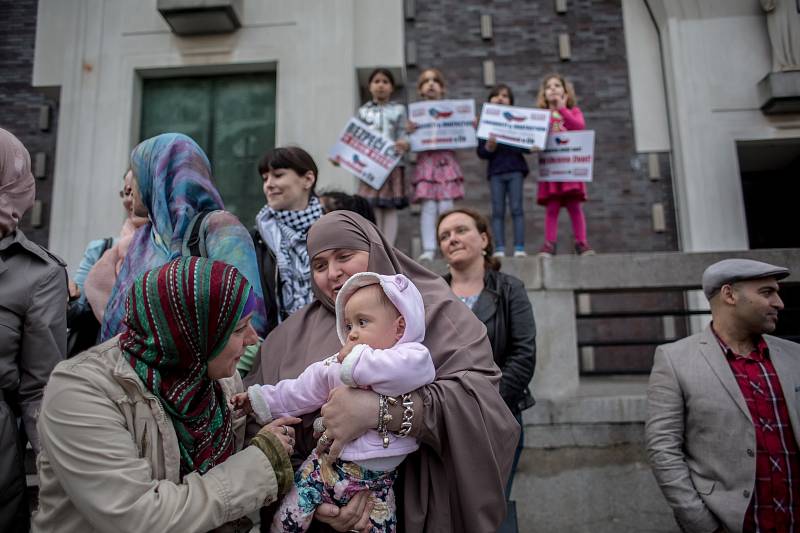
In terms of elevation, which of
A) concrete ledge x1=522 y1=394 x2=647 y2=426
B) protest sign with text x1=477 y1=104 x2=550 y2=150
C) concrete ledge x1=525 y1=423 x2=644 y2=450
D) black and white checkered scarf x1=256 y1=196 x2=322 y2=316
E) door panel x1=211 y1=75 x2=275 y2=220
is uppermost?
door panel x1=211 y1=75 x2=275 y2=220

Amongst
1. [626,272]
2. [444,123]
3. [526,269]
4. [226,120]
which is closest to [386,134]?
[444,123]

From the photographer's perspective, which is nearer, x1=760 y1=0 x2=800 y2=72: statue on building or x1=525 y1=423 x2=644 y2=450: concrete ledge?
x1=525 y1=423 x2=644 y2=450: concrete ledge

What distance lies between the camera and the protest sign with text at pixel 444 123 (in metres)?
5.85

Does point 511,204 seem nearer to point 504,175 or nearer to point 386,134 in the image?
point 504,175

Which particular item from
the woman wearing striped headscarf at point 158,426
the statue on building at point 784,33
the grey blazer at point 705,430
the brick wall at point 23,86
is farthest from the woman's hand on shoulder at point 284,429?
the brick wall at point 23,86

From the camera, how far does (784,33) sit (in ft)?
25.4

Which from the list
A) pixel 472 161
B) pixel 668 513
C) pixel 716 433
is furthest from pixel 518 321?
pixel 472 161

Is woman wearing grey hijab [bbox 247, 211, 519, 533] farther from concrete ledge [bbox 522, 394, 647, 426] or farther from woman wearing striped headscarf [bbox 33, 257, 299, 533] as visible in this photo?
→ concrete ledge [bbox 522, 394, 647, 426]

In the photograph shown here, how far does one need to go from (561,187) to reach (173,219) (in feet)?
14.0

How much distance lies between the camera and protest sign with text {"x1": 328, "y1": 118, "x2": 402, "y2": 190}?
5551 millimetres

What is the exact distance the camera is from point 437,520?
1.94 metres

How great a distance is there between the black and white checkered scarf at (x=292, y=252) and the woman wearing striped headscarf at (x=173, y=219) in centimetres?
41

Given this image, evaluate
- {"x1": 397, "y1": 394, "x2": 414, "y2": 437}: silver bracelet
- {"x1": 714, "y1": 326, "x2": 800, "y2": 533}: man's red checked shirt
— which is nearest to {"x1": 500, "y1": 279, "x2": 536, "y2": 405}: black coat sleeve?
{"x1": 714, "y1": 326, "x2": 800, "y2": 533}: man's red checked shirt

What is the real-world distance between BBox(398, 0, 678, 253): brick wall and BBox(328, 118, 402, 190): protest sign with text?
3640 millimetres
